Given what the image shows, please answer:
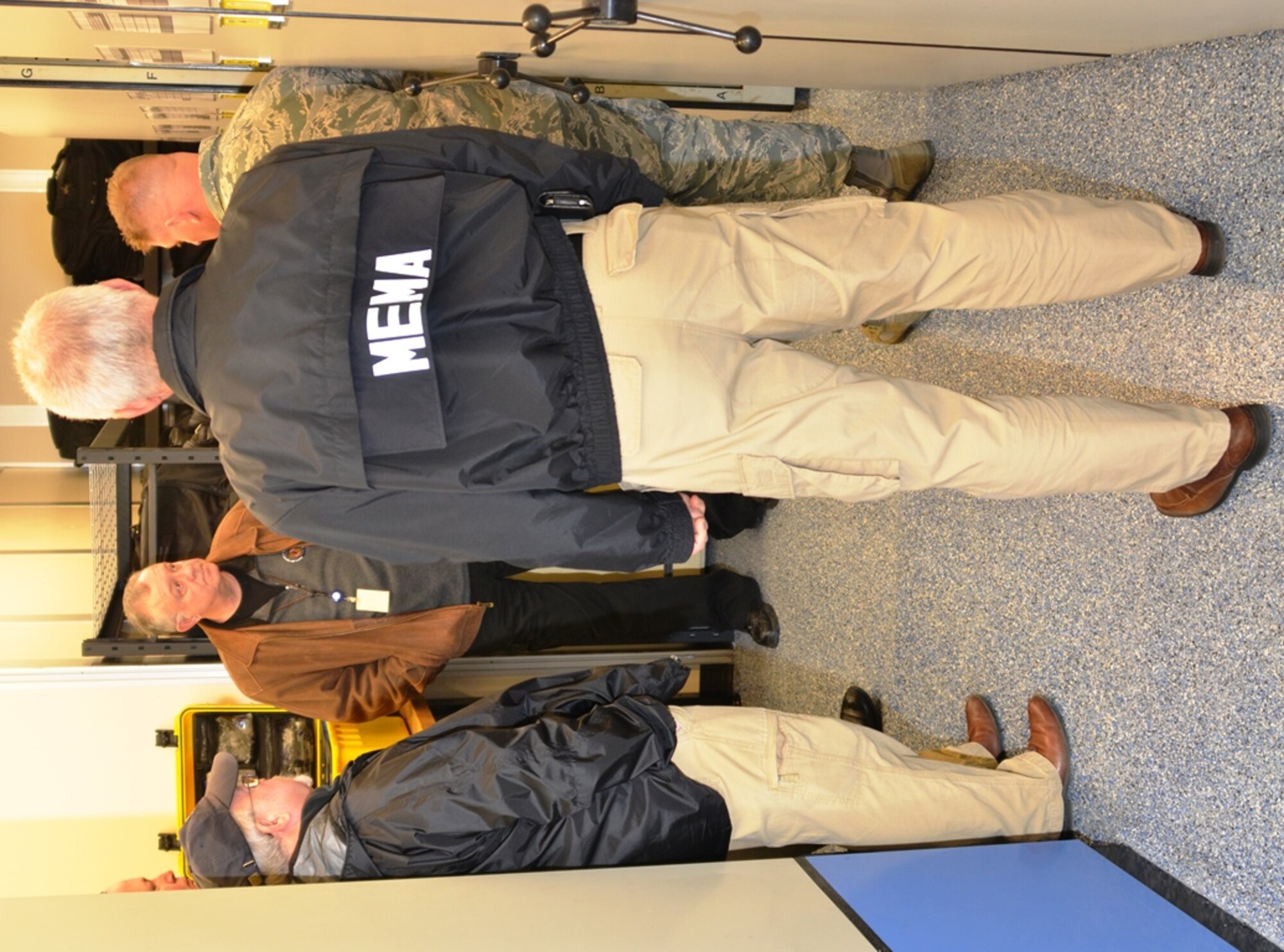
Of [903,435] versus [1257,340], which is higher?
[1257,340]

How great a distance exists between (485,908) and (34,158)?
3.06 m

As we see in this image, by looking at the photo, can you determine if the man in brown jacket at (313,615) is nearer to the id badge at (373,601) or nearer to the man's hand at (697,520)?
the id badge at (373,601)

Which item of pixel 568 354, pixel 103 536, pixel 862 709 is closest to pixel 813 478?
pixel 568 354

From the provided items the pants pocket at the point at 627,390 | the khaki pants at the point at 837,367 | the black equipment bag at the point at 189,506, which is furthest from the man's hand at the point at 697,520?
the black equipment bag at the point at 189,506

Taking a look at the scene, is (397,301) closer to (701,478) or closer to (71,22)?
(701,478)

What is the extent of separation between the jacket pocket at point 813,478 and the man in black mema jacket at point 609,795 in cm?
59

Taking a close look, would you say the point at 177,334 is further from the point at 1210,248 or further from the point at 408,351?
the point at 1210,248

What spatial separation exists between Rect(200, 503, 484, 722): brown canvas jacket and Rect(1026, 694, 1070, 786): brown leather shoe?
1436mm

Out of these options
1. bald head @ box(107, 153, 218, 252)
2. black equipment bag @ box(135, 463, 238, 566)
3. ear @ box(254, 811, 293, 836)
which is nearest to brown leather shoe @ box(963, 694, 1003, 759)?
ear @ box(254, 811, 293, 836)

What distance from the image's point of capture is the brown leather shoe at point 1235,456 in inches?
68.4

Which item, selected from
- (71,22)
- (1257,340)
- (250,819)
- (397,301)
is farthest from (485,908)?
(71,22)

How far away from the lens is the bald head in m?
2.10

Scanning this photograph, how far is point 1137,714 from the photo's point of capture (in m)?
2.00

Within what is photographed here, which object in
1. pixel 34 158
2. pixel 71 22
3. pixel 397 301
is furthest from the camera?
pixel 34 158
